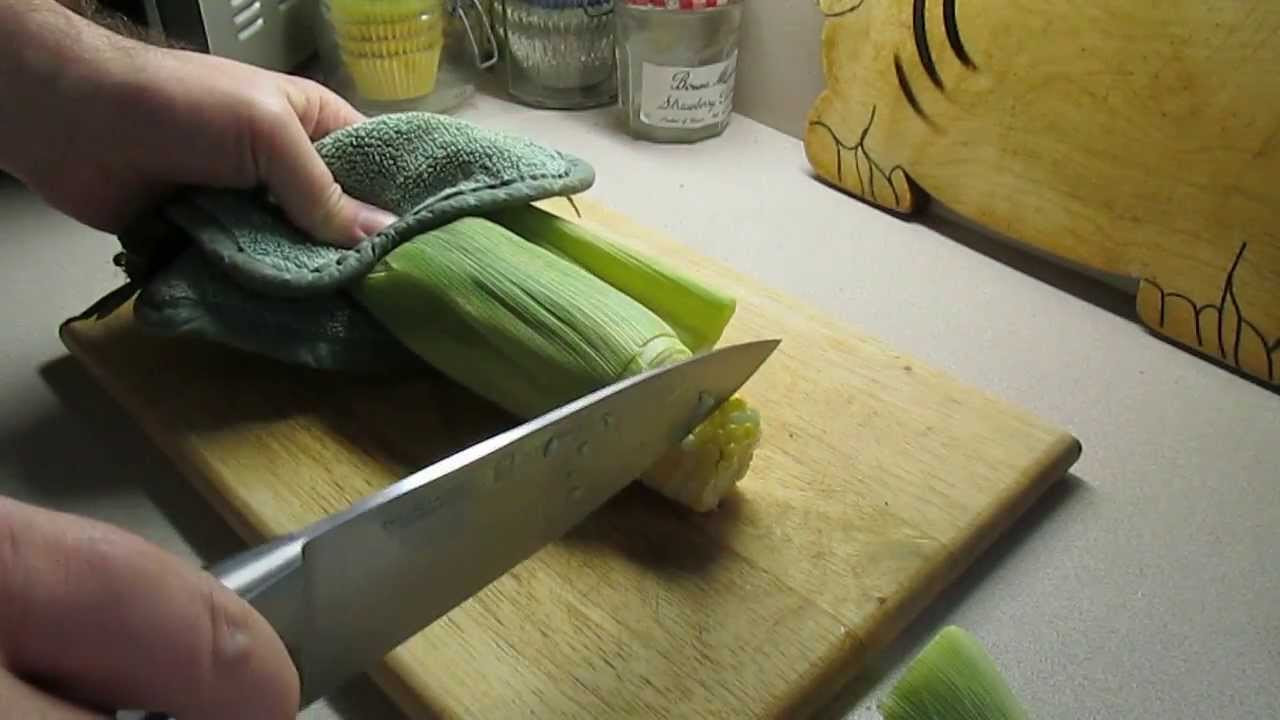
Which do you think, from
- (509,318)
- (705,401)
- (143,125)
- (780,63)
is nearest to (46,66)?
(143,125)

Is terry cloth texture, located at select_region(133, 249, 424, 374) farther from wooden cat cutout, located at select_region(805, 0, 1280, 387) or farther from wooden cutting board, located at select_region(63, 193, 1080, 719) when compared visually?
wooden cat cutout, located at select_region(805, 0, 1280, 387)

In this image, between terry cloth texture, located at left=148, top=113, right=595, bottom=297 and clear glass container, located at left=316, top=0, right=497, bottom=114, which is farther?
clear glass container, located at left=316, top=0, right=497, bottom=114

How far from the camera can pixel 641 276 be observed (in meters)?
0.62

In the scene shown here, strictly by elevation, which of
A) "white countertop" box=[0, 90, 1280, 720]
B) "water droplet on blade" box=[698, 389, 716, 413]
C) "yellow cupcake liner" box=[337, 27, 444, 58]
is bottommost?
"white countertop" box=[0, 90, 1280, 720]

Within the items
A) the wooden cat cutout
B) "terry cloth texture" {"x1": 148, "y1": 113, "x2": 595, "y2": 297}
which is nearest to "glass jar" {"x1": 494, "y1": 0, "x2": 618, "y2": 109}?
the wooden cat cutout

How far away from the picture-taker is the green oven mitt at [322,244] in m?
0.61

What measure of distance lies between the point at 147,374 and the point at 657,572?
332 mm

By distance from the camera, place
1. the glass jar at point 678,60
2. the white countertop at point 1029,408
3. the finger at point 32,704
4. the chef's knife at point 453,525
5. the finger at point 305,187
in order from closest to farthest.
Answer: the finger at point 32,704, the chef's knife at point 453,525, the white countertop at point 1029,408, the finger at point 305,187, the glass jar at point 678,60

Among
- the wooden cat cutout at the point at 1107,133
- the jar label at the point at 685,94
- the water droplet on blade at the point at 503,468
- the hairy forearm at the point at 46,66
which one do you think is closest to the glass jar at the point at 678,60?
the jar label at the point at 685,94

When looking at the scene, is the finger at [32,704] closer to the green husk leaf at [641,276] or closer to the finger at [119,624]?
the finger at [119,624]

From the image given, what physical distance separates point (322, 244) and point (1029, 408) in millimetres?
423

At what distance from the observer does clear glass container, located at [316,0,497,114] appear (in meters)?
0.96

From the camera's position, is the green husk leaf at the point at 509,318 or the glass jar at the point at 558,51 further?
the glass jar at the point at 558,51

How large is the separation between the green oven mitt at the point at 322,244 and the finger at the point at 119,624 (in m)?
0.31
